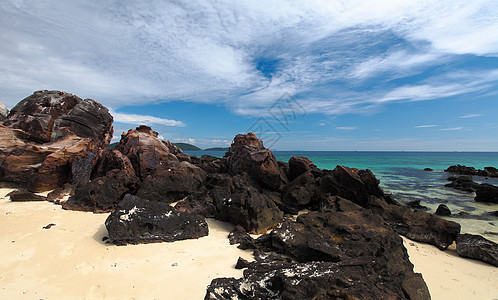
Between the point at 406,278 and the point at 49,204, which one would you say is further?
A: the point at 49,204

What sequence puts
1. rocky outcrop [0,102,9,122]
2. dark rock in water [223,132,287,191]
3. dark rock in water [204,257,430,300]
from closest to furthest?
dark rock in water [204,257,430,300], dark rock in water [223,132,287,191], rocky outcrop [0,102,9,122]

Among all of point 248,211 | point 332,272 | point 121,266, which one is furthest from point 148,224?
point 332,272

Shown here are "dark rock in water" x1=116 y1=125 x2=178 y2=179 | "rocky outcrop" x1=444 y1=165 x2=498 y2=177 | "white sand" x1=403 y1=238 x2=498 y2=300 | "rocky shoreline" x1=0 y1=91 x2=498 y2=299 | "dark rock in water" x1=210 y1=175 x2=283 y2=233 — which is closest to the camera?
"rocky shoreline" x1=0 y1=91 x2=498 y2=299

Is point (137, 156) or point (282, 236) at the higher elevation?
point (137, 156)

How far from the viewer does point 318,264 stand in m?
3.36

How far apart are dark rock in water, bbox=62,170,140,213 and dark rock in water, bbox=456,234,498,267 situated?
10.3m

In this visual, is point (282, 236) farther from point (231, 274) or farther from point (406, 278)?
point (406, 278)

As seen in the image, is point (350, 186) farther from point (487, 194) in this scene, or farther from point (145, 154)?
point (487, 194)

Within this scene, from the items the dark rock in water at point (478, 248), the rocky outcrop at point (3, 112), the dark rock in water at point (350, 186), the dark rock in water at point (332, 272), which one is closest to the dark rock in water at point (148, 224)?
the dark rock in water at point (332, 272)

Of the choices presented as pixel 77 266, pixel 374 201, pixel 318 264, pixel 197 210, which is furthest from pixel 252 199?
pixel 374 201

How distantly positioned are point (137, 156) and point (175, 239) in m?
6.88

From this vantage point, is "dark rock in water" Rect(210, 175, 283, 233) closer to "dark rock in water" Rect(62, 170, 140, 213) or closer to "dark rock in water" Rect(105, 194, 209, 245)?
"dark rock in water" Rect(105, 194, 209, 245)

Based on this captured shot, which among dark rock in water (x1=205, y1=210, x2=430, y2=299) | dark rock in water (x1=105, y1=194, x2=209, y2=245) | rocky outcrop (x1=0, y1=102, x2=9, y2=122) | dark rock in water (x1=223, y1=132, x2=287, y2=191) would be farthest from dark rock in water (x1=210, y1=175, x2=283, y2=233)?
rocky outcrop (x1=0, y1=102, x2=9, y2=122)

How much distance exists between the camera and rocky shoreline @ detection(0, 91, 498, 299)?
10.5 feet
